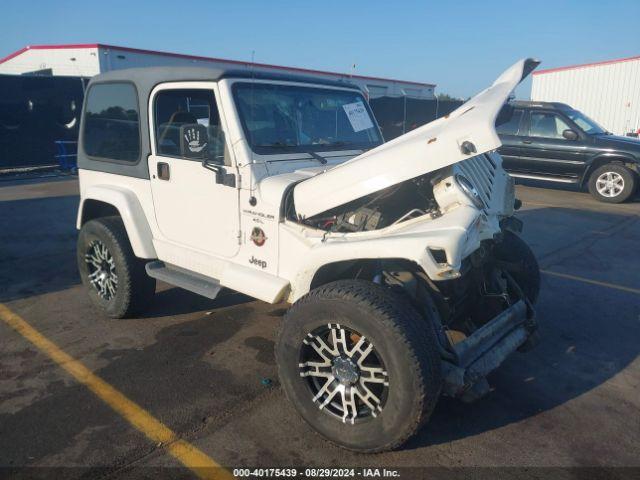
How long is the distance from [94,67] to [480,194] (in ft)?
59.9

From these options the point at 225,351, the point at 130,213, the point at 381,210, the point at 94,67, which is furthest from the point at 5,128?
the point at 381,210

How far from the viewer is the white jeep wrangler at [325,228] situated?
2617 millimetres

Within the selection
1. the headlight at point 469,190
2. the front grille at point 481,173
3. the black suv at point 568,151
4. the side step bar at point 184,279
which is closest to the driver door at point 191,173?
the side step bar at point 184,279

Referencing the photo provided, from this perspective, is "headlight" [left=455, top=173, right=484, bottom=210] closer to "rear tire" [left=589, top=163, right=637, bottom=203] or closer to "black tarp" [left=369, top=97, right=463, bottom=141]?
"rear tire" [left=589, top=163, right=637, bottom=203]

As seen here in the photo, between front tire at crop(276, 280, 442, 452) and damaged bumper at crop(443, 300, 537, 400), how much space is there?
0.15m

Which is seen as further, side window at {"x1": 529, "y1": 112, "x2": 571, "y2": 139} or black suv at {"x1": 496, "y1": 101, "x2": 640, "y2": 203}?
side window at {"x1": 529, "y1": 112, "x2": 571, "y2": 139}

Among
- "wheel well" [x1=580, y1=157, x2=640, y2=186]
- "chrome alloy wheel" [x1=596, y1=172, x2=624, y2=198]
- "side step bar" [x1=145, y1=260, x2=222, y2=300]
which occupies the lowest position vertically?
"chrome alloy wheel" [x1=596, y1=172, x2=624, y2=198]

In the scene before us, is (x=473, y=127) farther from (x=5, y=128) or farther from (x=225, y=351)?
(x=5, y=128)

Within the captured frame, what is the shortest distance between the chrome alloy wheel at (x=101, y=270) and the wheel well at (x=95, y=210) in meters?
0.36

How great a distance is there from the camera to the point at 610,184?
413 inches

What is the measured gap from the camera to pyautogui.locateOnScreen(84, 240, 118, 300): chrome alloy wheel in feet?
14.6

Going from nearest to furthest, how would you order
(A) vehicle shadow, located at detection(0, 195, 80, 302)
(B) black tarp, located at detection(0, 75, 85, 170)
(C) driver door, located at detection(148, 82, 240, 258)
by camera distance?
1. (C) driver door, located at detection(148, 82, 240, 258)
2. (A) vehicle shadow, located at detection(0, 195, 80, 302)
3. (B) black tarp, located at detection(0, 75, 85, 170)

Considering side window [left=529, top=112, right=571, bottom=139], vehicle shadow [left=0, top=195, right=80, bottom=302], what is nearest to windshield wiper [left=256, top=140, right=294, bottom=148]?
vehicle shadow [left=0, top=195, right=80, bottom=302]

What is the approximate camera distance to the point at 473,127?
261 centimetres
